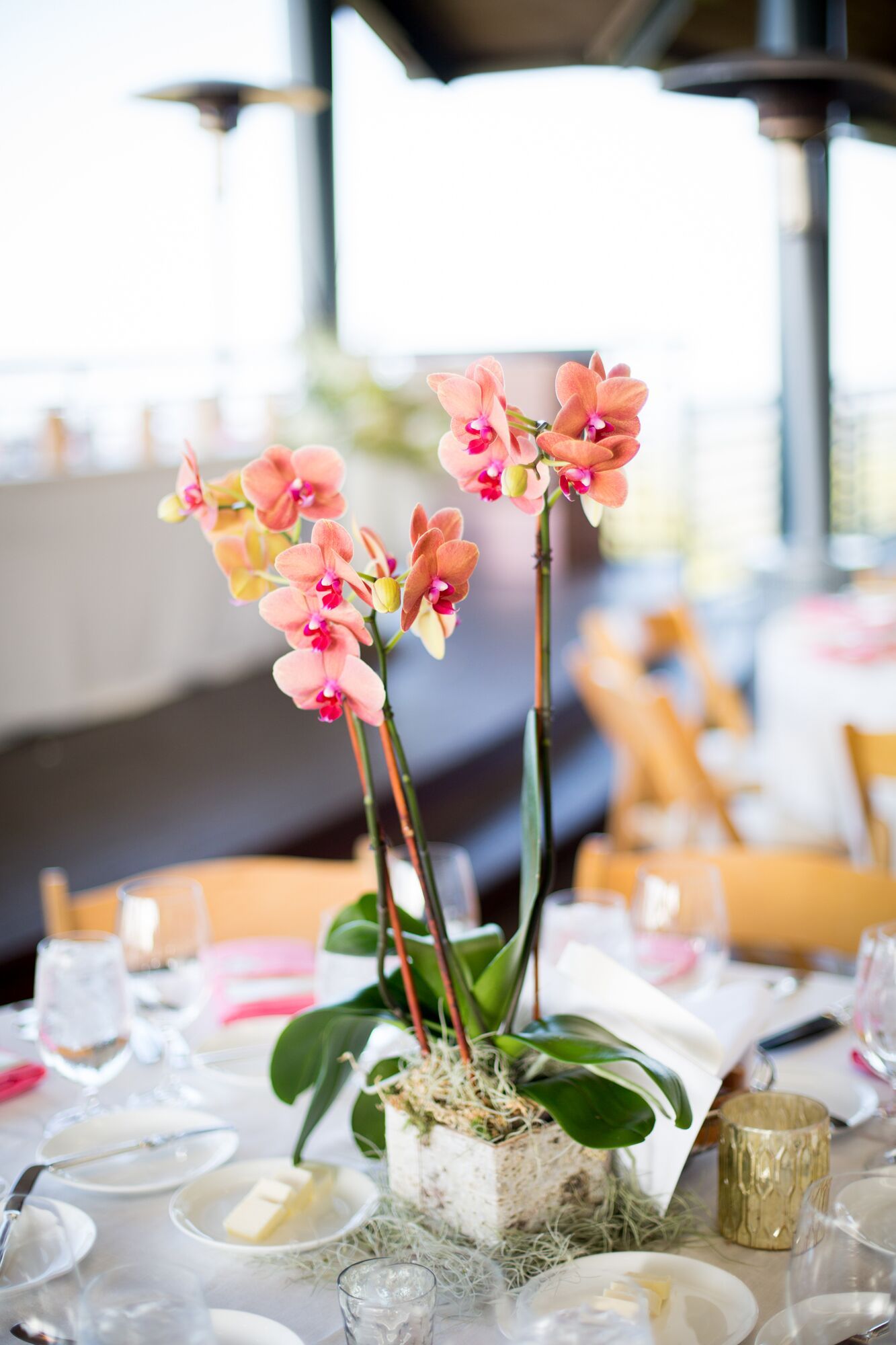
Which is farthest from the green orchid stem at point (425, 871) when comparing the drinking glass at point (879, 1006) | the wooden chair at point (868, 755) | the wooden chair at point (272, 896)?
the wooden chair at point (868, 755)

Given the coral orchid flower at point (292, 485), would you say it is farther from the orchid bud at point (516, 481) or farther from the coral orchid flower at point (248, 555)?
the orchid bud at point (516, 481)

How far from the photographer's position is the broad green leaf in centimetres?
97

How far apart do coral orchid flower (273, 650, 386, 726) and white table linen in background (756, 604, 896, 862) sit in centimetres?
215

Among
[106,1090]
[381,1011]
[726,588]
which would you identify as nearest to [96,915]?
[106,1090]

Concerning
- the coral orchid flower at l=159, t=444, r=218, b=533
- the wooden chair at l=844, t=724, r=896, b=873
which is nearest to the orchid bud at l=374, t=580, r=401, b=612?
the coral orchid flower at l=159, t=444, r=218, b=533

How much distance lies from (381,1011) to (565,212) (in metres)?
8.92

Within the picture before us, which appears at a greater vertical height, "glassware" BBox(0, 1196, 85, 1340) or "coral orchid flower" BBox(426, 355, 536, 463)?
"coral orchid flower" BBox(426, 355, 536, 463)

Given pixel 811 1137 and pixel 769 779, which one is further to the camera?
pixel 769 779

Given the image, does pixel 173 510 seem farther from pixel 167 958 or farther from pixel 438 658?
pixel 167 958

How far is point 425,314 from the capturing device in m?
8.21

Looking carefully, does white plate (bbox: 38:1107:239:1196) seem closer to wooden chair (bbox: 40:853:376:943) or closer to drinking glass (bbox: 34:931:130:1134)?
drinking glass (bbox: 34:931:130:1134)

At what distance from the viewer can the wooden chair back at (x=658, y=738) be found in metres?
2.94

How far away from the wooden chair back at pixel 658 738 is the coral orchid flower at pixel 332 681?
7.16ft

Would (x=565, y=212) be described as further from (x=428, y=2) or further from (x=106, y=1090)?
(x=106, y=1090)
